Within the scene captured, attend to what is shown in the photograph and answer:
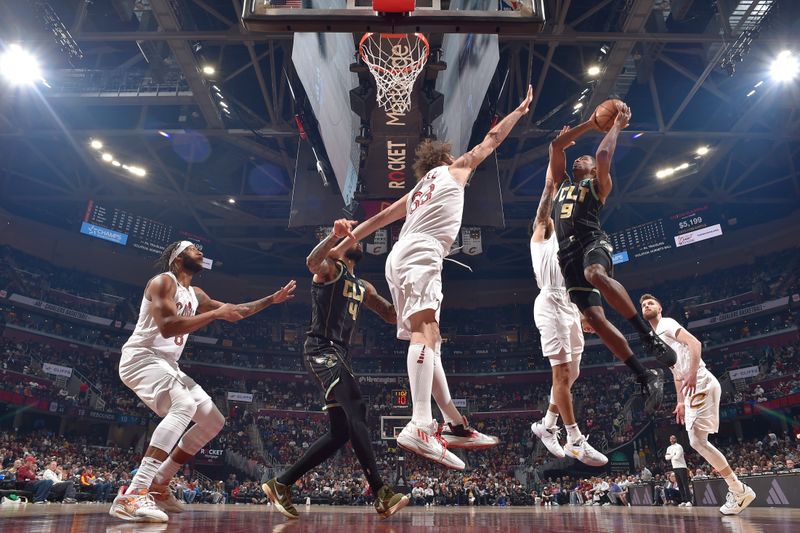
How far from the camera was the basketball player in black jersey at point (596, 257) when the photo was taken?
4098 mm

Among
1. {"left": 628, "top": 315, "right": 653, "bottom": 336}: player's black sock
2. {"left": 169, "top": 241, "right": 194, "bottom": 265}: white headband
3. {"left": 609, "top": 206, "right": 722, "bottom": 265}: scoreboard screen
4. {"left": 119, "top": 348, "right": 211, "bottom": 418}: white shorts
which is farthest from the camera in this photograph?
{"left": 609, "top": 206, "right": 722, "bottom": 265}: scoreboard screen

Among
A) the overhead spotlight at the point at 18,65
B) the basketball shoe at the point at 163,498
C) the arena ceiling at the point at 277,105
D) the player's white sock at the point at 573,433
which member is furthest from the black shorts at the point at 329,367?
the overhead spotlight at the point at 18,65

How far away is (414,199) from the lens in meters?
4.03

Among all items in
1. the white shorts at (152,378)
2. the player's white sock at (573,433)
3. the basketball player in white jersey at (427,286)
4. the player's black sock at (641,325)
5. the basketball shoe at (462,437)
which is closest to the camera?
the basketball player in white jersey at (427,286)

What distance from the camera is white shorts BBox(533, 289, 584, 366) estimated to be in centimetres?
516

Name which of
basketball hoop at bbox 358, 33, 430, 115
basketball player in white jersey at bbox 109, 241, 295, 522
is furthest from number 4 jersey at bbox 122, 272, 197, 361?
basketball hoop at bbox 358, 33, 430, 115

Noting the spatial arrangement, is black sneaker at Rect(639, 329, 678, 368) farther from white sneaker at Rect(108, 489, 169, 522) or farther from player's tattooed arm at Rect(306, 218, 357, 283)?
white sneaker at Rect(108, 489, 169, 522)

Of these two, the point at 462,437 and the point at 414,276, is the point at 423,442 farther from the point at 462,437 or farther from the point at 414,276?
the point at 414,276

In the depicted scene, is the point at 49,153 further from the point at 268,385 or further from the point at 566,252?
the point at 566,252

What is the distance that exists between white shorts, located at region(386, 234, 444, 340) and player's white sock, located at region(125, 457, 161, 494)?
6.78 ft

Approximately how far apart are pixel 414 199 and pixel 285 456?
24208 mm

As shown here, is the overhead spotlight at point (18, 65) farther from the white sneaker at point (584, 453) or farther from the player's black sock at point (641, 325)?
the player's black sock at point (641, 325)

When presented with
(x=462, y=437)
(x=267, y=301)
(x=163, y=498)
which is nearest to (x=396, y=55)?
(x=267, y=301)

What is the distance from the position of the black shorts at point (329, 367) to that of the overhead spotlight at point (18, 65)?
44.0ft
